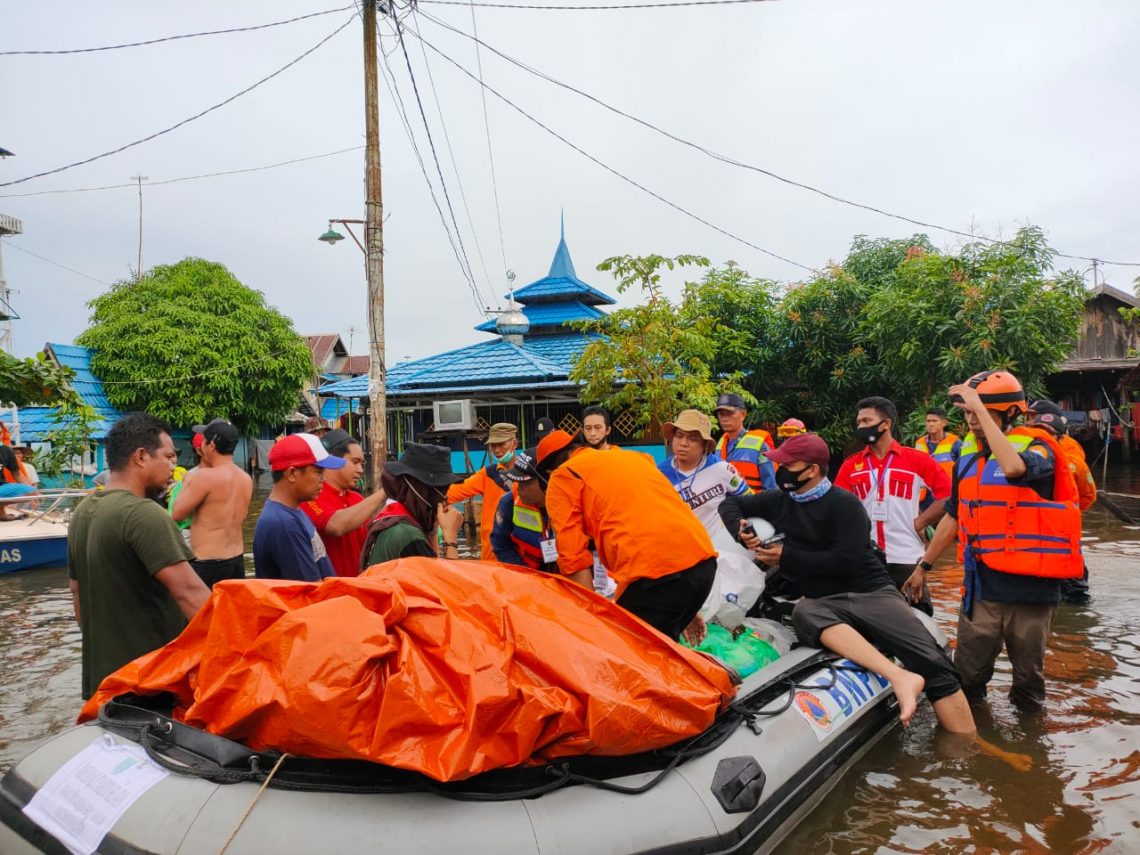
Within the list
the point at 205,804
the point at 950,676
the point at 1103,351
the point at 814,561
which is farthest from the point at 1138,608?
the point at 1103,351

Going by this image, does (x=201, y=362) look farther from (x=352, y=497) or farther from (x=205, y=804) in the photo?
(x=205, y=804)

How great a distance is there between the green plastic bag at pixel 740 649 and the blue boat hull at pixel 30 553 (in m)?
10.8

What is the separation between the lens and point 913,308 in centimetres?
1383

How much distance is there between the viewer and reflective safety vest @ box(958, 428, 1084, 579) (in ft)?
15.0

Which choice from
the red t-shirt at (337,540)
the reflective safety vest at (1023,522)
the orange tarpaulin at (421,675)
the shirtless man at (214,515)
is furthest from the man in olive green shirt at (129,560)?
the reflective safety vest at (1023,522)

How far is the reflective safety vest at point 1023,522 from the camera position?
4.57m

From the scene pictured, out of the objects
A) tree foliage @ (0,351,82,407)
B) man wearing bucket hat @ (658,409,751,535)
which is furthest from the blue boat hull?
man wearing bucket hat @ (658,409,751,535)

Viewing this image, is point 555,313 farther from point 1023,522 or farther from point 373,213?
point 1023,522

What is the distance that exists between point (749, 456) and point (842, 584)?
2.18m

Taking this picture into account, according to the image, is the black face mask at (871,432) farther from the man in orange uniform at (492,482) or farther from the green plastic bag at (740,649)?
the man in orange uniform at (492,482)

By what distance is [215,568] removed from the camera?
507 centimetres

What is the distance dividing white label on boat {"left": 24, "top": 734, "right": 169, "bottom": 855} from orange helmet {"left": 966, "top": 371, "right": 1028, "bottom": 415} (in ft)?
14.5

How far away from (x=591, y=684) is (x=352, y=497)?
328 cm

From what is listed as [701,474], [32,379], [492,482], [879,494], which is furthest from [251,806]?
[32,379]
